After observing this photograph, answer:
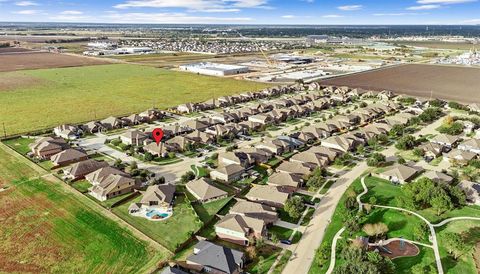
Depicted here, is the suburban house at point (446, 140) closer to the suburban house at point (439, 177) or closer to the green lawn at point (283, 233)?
the suburban house at point (439, 177)

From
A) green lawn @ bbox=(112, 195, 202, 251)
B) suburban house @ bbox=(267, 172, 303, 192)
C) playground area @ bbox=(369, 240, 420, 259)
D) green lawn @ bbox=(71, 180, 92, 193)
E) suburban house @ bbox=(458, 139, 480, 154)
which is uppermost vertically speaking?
suburban house @ bbox=(458, 139, 480, 154)

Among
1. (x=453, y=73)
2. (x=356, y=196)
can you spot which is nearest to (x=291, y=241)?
(x=356, y=196)

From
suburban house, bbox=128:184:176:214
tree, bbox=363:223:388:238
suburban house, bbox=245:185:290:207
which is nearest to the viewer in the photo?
tree, bbox=363:223:388:238

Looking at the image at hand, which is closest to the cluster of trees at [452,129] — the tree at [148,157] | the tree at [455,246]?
the tree at [455,246]

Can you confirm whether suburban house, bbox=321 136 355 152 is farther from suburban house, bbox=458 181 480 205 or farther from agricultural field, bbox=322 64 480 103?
agricultural field, bbox=322 64 480 103

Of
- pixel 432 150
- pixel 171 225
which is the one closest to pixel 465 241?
pixel 432 150

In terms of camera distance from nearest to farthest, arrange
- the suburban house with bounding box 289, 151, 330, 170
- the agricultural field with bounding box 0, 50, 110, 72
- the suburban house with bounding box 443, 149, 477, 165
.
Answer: the suburban house with bounding box 289, 151, 330, 170 → the suburban house with bounding box 443, 149, 477, 165 → the agricultural field with bounding box 0, 50, 110, 72

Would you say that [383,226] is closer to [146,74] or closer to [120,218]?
[120,218]

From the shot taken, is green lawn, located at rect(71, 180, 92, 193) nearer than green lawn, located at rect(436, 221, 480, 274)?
No

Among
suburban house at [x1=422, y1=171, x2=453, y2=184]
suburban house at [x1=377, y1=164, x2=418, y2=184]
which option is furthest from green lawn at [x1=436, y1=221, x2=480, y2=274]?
suburban house at [x1=377, y1=164, x2=418, y2=184]
